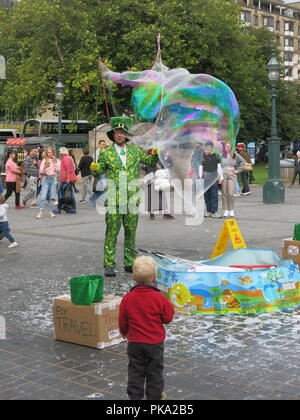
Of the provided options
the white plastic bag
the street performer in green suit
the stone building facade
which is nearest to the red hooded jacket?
the street performer in green suit

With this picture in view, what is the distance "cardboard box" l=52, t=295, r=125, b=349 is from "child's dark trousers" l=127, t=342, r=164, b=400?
1352 millimetres

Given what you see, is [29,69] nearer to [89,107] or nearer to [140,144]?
[89,107]

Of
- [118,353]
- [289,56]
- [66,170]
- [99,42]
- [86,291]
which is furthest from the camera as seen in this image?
[289,56]

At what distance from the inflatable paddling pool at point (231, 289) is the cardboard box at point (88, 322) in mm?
1000

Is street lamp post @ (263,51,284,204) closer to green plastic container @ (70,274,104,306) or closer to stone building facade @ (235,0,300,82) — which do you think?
green plastic container @ (70,274,104,306)

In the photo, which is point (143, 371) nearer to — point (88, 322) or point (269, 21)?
point (88, 322)

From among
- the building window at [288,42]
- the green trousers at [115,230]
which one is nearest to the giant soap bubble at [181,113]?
the green trousers at [115,230]

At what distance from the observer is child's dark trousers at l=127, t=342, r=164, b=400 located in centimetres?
394

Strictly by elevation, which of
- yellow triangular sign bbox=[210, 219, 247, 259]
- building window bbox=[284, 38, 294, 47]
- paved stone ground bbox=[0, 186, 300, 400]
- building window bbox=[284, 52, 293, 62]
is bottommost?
paved stone ground bbox=[0, 186, 300, 400]

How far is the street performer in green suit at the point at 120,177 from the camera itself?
7.85 m

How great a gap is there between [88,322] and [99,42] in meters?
29.1

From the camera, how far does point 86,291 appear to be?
5.38 m

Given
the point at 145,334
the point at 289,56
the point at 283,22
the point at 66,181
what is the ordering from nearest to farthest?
the point at 145,334 → the point at 66,181 → the point at 283,22 → the point at 289,56

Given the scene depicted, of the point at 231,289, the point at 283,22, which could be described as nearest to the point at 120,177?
the point at 231,289
